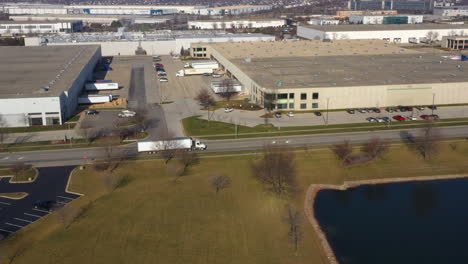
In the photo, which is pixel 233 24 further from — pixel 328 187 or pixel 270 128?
pixel 328 187

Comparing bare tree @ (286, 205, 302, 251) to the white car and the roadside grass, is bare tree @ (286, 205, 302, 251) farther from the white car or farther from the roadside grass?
the roadside grass

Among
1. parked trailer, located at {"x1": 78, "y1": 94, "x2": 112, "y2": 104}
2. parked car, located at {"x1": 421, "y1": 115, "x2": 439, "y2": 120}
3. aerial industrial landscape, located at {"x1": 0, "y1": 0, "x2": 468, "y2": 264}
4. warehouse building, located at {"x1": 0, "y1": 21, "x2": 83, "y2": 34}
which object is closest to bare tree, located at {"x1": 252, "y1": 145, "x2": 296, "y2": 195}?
aerial industrial landscape, located at {"x1": 0, "y1": 0, "x2": 468, "y2": 264}

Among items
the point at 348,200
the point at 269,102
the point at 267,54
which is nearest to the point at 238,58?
the point at 267,54

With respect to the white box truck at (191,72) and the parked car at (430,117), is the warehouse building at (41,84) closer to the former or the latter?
the white box truck at (191,72)

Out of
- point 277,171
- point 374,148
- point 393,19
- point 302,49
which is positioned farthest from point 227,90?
point 393,19

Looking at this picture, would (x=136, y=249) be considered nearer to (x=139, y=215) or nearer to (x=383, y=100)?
(x=139, y=215)

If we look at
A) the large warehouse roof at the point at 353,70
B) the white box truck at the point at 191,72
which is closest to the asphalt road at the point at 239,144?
the large warehouse roof at the point at 353,70
